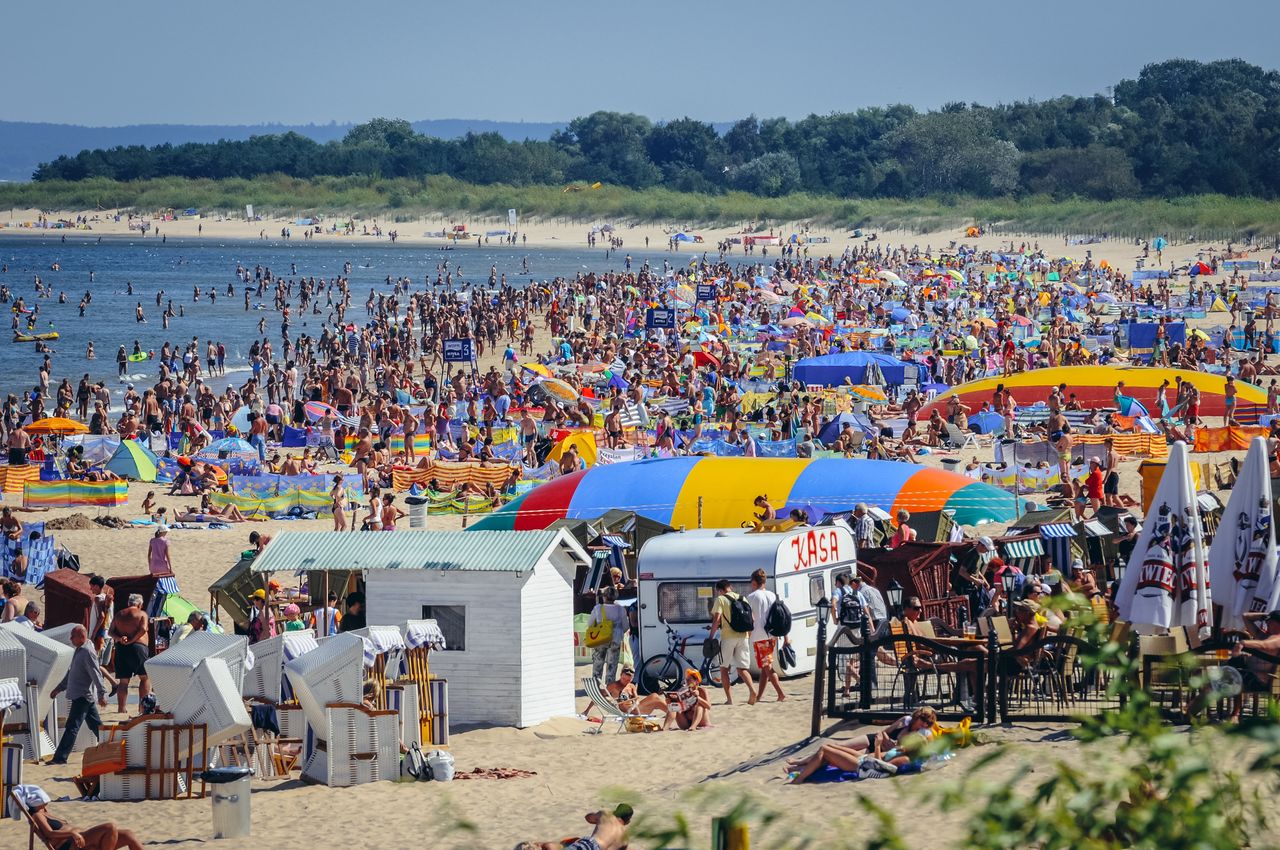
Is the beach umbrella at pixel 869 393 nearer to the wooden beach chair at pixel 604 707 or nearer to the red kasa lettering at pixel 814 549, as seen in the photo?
the red kasa lettering at pixel 814 549

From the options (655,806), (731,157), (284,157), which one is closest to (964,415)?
(655,806)

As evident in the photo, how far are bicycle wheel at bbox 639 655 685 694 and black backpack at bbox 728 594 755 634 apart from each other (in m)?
0.76

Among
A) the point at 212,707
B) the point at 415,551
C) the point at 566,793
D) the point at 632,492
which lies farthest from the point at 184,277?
the point at 566,793

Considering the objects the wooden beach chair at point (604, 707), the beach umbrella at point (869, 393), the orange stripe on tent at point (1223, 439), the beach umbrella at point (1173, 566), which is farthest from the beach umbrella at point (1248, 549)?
the beach umbrella at point (869, 393)

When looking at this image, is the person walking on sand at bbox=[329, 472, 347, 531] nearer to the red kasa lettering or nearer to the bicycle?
the bicycle

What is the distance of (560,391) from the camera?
2912cm

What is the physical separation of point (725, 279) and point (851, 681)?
47396 millimetres

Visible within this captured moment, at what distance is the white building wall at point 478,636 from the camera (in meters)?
11.9

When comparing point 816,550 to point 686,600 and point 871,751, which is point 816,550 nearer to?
point 686,600

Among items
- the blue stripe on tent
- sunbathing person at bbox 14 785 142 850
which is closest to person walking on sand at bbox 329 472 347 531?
the blue stripe on tent

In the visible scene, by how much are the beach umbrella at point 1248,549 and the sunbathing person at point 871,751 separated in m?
2.61

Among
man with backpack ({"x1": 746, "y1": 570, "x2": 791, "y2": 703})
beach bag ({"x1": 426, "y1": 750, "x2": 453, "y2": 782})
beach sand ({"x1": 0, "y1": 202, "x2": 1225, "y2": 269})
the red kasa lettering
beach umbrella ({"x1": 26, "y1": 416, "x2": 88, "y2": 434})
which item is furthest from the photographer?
beach sand ({"x1": 0, "y1": 202, "x2": 1225, "y2": 269})

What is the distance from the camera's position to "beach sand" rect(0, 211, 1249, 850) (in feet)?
29.1

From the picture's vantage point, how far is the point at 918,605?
13.6 meters
